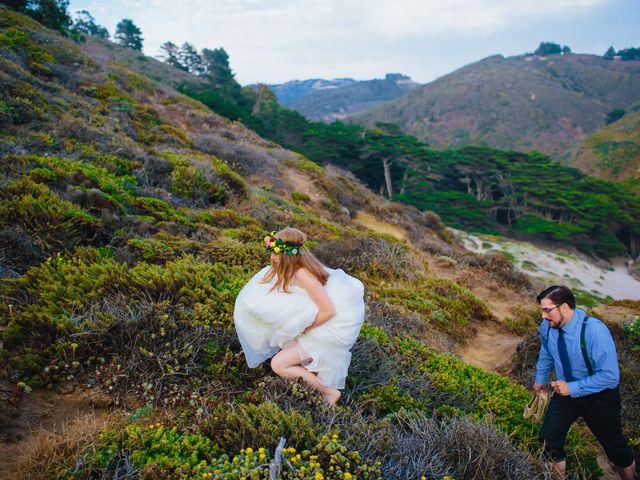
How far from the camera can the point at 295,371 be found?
3.13 meters

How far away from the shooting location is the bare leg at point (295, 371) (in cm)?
311

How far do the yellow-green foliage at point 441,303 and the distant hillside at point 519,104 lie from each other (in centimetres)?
6598

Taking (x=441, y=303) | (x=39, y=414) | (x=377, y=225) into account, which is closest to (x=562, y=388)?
(x=441, y=303)

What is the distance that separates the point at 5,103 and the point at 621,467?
11313 millimetres

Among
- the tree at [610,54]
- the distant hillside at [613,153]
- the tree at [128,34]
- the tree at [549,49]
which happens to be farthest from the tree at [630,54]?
the tree at [128,34]

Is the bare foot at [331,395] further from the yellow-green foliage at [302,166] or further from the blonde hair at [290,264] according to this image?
the yellow-green foliage at [302,166]

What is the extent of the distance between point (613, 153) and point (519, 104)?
40799mm

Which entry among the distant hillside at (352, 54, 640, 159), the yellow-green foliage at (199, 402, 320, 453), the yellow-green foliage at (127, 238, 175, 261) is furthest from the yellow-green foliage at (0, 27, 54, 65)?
the distant hillside at (352, 54, 640, 159)

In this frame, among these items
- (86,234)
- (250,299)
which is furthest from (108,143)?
(250,299)

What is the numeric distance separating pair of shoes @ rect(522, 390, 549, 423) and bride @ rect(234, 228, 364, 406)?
6.05 ft

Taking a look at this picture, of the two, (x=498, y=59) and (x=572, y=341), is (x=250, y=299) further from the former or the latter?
(x=498, y=59)

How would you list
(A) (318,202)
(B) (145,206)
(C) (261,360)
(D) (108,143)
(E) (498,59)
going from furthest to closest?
(E) (498,59) → (A) (318,202) → (D) (108,143) → (B) (145,206) → (C) (261,360)

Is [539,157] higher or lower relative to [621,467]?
higher

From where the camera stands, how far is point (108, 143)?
8625 mm
